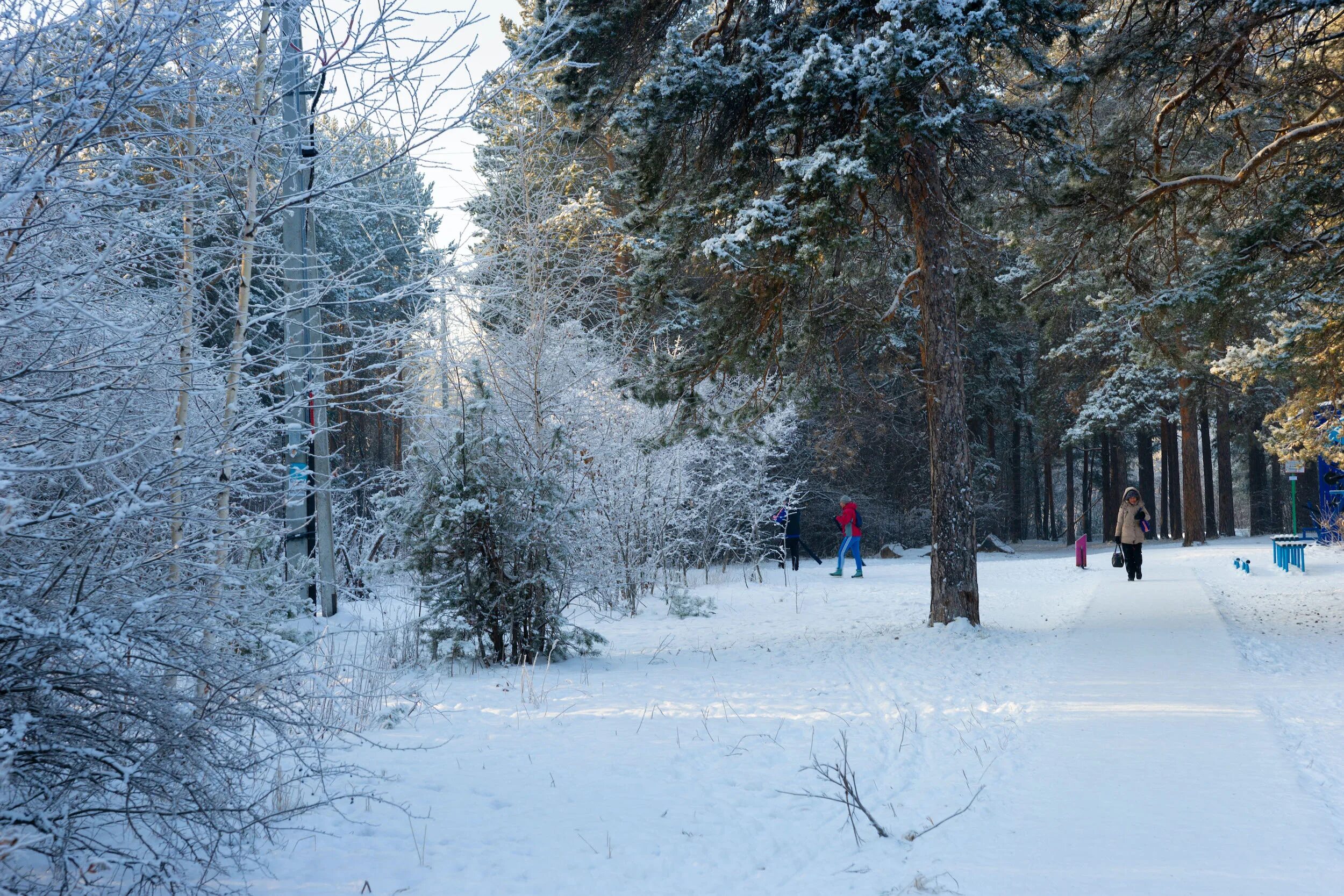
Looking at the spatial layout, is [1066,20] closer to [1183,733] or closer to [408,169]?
[1183,733]

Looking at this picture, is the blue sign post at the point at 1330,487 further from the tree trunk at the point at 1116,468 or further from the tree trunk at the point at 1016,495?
the tree trunk at the point at 1016,495

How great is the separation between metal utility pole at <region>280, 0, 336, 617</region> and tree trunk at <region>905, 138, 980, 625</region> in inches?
259

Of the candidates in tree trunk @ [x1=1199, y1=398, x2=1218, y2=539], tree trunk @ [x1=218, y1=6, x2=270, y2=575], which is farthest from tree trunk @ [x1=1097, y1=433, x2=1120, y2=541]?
tree trunk @ [x1=218, y1=6, x2=270, y2=575]

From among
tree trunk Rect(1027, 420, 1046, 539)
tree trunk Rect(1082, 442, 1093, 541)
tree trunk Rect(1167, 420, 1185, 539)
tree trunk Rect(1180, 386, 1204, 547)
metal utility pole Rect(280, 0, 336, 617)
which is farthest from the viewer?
tree trunk Rect(1027, 420, 1046, 539)

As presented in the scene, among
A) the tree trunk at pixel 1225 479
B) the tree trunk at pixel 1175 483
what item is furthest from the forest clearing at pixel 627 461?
the tree trunk at pixel 1175 483

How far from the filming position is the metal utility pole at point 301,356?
4230 mm

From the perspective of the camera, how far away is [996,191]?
1241 cm

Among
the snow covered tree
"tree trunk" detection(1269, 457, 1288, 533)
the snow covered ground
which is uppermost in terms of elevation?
the snow covered tree

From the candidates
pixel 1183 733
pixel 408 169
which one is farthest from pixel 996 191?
pixel 408 169

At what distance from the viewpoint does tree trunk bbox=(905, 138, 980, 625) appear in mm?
10992

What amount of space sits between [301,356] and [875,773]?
5016 millimetres

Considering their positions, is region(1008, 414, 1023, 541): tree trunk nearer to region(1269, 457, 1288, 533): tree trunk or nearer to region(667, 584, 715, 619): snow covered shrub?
region(1269, 457, 1288, 533): tree trunk

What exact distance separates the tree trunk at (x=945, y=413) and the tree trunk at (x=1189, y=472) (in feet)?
65.3

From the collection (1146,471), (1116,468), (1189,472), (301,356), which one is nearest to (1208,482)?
(1146,471)
